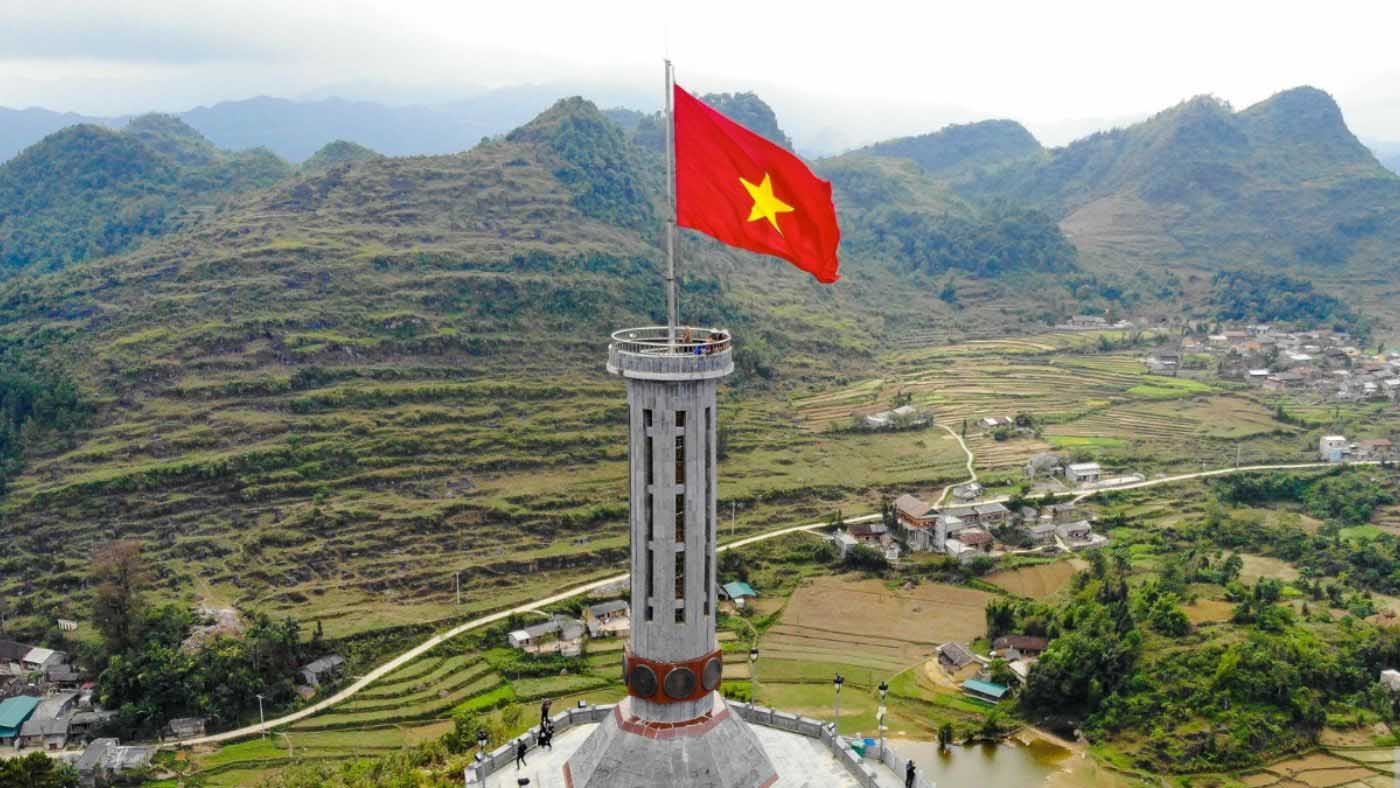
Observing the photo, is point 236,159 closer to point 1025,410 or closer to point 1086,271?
point 1025,410

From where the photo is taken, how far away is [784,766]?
25531mm

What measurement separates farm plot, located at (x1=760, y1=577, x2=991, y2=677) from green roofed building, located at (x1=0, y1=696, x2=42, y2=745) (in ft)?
98.5

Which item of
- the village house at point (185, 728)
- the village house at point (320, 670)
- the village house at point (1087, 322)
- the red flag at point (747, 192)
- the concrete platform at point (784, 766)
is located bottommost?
the village house at point (185, 728)

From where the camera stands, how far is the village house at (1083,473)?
218 ft

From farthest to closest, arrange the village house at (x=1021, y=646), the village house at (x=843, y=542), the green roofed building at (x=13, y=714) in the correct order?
the village house at (x=843, y=542), the village house at (x=1021, y=646), the green roofed building at (x=13, y=714)

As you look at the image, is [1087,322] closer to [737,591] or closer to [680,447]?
[737,591]

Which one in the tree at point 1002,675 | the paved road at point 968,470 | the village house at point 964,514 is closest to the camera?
the tree at point 1002,675

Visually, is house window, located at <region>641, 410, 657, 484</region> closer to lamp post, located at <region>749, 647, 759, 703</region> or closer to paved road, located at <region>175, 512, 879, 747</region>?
lamp post, located at <region>749, 647, 759, 703</region>

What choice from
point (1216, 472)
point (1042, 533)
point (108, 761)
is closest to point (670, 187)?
point (108, 761)

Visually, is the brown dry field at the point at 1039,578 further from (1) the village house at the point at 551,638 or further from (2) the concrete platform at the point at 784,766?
(2) the concrete platform at the point at 784,766

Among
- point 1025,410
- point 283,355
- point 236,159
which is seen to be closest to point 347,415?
point 283,355

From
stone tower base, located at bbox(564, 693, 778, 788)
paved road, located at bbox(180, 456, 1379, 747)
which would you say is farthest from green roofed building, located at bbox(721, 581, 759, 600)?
stone tower base, located at bbox(564, 693, 778, 788)

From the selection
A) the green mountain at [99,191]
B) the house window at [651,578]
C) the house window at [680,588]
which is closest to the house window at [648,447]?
the house window at [651,578]

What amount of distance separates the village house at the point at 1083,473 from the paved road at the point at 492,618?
1532mm
